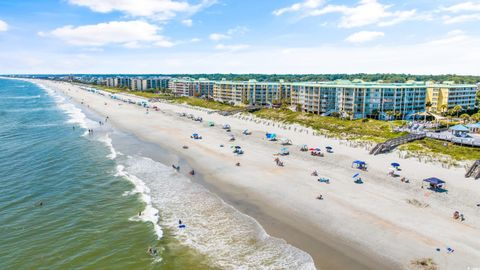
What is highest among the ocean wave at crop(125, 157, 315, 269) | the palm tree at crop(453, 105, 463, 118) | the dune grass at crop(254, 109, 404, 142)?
the palm tree at crop(453, 105, 463, 118)

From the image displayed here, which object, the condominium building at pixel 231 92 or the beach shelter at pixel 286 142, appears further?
the condominium building at pixel 231 92

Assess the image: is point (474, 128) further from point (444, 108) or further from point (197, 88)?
point (197, 88)

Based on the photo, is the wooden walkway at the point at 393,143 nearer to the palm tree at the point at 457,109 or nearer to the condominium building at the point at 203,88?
the palm tree at the point at 457,109

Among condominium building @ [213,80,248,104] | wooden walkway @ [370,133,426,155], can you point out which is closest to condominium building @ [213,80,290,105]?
condominium building @ [213,80,248,104]

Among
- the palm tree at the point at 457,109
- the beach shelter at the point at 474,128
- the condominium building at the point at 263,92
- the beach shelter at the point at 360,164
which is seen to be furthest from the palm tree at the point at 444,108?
the beach shelter at the point at 360,164

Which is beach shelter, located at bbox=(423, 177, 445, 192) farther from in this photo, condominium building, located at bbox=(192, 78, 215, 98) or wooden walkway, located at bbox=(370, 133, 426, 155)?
condominium building, located at bbox=(192, 78, 215, 98)

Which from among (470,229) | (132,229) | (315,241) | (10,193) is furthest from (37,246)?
(470,229)

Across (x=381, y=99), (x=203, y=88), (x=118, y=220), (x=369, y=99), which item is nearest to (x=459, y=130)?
(x=381, y=99)
